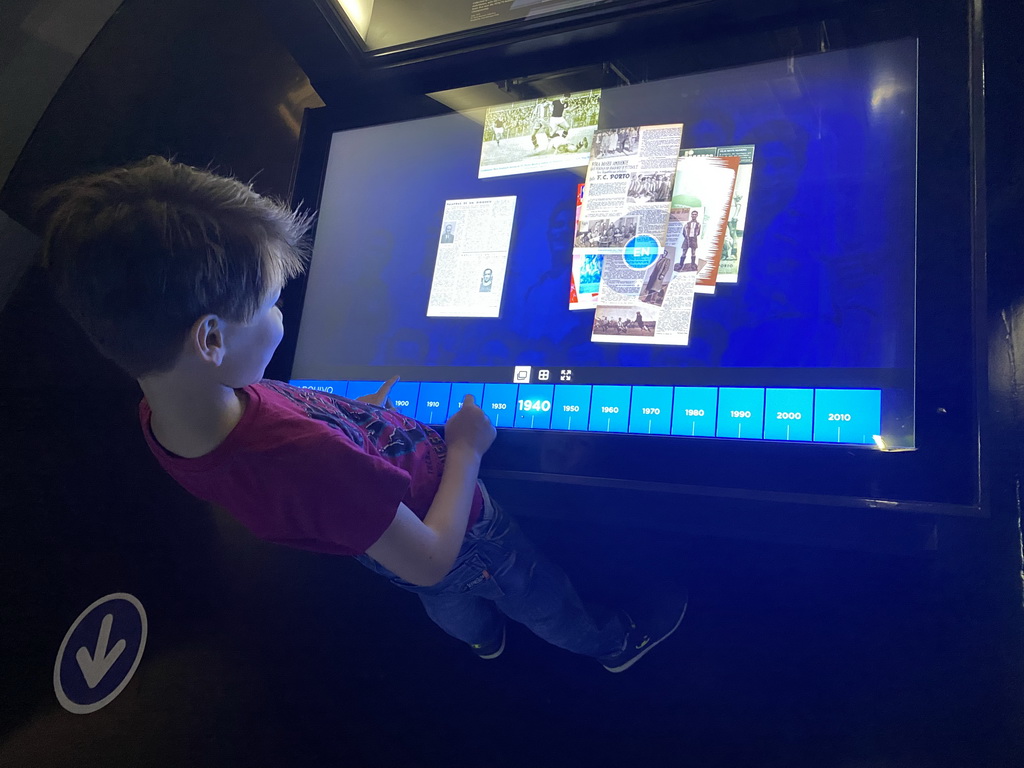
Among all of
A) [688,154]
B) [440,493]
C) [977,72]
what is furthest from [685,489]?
[977,72]

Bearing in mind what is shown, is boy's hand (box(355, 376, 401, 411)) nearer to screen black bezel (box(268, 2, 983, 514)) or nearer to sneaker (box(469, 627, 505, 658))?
screen black bezel (box(268, 2, 983, 514))

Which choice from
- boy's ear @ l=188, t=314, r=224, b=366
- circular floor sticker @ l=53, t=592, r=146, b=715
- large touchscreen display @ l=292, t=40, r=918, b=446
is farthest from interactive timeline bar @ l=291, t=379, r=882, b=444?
circular floor sticker @ l=53, t=592, r=146, b=715

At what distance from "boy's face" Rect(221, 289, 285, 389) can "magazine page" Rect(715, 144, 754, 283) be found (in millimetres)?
612

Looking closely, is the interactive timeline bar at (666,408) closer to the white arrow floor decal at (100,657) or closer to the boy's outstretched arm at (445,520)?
the boy's outstretched arm at (445,520)

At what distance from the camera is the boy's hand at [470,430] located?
3.15ft

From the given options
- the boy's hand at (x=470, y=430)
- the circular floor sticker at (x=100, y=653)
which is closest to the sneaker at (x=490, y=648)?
the boy's hand at (x=470, y=430)

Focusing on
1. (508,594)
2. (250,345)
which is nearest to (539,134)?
(250,345)

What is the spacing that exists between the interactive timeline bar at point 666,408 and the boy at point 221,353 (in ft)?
0.71

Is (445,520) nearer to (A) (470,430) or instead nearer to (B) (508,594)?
(A) (470,430)

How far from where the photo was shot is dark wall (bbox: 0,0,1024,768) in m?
1.06

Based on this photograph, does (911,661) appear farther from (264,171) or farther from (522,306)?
(264,171)

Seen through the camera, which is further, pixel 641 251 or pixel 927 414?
pixel 641 251

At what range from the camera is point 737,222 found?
92 centimetres

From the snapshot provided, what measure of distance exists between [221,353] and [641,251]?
0.60 m
